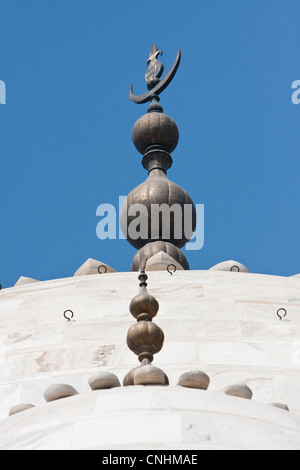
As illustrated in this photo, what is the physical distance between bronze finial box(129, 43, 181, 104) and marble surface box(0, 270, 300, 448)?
8493mm

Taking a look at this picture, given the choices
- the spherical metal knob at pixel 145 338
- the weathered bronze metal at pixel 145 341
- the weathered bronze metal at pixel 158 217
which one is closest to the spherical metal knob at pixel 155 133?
the weathered bronze metal at pixel 158 217

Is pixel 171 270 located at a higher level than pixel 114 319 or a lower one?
higher

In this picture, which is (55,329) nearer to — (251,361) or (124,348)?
(124,348)

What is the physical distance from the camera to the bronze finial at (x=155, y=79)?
21391 mm

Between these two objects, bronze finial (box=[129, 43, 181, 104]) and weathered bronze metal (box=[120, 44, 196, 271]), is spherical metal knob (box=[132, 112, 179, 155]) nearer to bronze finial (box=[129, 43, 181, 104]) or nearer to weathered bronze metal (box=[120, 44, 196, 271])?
weathered bronze metal (box=[120, 44, 196, 271])

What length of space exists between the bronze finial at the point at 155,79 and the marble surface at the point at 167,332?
27.9 feet

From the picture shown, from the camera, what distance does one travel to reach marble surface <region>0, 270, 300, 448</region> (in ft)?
32.0

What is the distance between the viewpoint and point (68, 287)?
13.2 metres

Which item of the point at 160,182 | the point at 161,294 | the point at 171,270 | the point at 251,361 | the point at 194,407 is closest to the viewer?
the point at 194,407

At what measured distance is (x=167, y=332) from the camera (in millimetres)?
10938

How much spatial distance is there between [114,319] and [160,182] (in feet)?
24.2

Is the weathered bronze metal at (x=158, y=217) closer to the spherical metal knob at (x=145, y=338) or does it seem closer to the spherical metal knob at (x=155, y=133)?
the spherical metal knob at (x=155, y=133)

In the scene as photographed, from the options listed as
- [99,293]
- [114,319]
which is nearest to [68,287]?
[99,293]

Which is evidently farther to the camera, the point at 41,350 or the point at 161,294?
the point at 161,294
